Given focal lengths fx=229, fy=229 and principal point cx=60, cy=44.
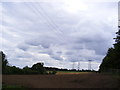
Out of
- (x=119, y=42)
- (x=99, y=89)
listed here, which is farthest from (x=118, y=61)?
(x=99, y=89)

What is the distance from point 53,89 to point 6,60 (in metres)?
44.2

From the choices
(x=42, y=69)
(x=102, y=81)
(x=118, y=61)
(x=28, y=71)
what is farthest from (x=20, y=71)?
(x=102, y=81)

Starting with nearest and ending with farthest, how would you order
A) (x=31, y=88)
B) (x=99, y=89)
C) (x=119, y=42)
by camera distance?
(x=31, y=88)
(x=99, y=89)
(x=119, y=42)

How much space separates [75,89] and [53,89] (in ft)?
7.39

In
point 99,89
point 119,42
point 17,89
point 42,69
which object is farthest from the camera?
point 42,69

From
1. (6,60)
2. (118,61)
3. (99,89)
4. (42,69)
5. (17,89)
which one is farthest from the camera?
(42,69)

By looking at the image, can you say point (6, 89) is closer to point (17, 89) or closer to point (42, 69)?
point (17, 89)

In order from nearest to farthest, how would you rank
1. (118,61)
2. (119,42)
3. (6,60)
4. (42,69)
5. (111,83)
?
(111,83) < (119,42) < (118,61) < (6,60) < (42,69)

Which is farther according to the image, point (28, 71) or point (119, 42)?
point (28, 71)

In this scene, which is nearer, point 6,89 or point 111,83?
point 6,89

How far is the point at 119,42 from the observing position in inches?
1361

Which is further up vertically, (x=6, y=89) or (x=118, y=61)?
(x=118, y=61)

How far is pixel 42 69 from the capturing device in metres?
83.3

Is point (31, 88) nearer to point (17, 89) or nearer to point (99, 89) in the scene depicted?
point (17, 89)
